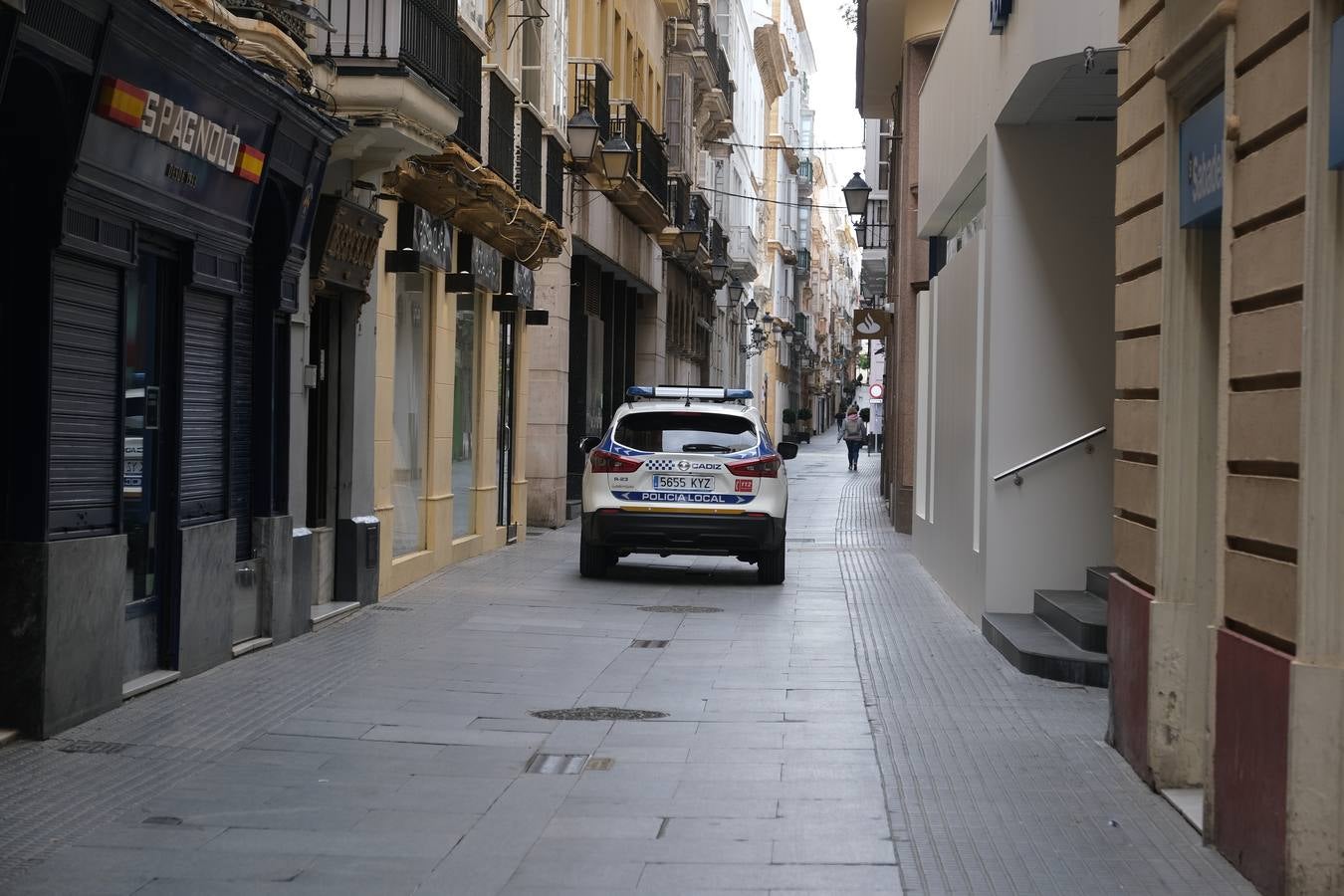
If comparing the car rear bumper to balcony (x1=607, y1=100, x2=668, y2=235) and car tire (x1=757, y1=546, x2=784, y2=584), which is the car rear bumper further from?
balcony (x1=607, y1=100, x2=668, y2=235)

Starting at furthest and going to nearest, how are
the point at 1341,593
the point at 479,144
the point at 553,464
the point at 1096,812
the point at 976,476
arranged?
the point at 553,464
the point at 479,144
the point at 976,476
the point at 1096,812
the point at 1341,593

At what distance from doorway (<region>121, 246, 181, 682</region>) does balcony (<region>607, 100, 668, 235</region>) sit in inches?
632

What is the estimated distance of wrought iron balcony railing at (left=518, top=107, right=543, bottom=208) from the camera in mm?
22406

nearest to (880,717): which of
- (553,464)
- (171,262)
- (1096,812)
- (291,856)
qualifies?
(1096,812)

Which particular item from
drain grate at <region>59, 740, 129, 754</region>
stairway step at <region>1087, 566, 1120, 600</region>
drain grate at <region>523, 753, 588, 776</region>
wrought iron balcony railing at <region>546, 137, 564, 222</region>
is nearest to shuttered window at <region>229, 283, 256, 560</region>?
drain grate at <region>59, 740, 129, 754</region>

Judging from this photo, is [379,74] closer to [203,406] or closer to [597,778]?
[203,406]

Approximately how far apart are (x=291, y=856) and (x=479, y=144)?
1424 cm

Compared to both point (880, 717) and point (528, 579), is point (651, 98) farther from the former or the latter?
point (880, 717)

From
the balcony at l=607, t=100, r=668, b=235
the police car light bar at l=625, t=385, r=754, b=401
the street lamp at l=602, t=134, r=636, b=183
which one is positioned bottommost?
the police car light bar at l=625, t=385, r=754, b=401

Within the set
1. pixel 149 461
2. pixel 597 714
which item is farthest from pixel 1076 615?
pixel 149 461

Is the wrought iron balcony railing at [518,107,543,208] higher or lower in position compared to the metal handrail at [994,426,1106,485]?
higher

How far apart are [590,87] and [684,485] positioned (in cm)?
1127

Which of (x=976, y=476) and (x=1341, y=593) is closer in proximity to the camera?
(x=1341, y=593)

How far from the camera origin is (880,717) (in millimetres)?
9867
